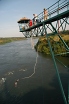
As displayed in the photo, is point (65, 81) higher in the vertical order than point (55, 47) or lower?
lower

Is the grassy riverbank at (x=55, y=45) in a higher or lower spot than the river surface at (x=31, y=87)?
higher

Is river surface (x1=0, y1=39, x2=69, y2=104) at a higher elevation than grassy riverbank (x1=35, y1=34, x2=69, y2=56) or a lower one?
lower

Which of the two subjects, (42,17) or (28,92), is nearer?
(42,17)

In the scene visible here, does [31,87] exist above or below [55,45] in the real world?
below

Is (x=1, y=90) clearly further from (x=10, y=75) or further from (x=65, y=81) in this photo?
(x=65, y=81)

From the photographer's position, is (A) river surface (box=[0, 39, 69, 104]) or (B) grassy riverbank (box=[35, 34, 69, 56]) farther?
(B) grassy riverbank (box=[35, 34, 69, 56])

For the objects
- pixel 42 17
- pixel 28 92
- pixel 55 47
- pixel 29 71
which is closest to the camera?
pixel 42 17

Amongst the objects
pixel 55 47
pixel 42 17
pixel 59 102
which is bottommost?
pixel 59 102

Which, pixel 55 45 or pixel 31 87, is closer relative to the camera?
pixel 31 87

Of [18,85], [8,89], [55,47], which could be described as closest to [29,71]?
[18,85]

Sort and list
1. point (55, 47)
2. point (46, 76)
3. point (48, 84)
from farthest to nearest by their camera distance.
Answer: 1. point (55, 47)
2. point (46, 76)
3. point (48, 84)

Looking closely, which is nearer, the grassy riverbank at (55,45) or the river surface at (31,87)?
the river surface at (31,87)
